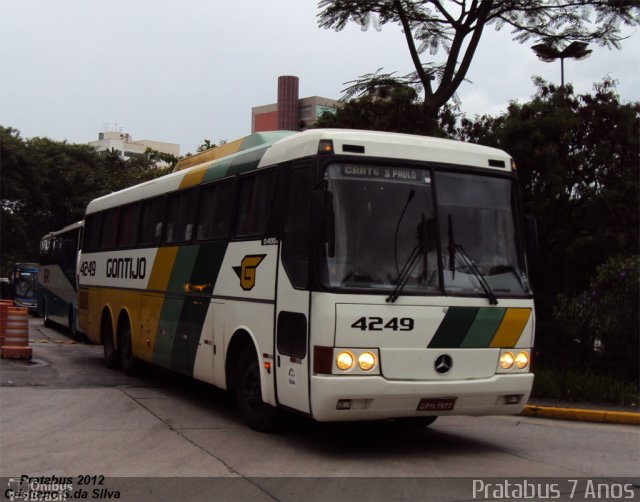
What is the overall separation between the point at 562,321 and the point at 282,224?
7646mm

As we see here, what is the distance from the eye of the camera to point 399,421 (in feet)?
32.7

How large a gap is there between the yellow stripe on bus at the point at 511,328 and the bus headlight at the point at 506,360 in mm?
92

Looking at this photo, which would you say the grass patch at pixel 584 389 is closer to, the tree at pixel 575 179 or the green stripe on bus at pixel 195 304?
the tree at pixel 575 179

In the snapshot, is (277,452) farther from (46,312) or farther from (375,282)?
(46,312)

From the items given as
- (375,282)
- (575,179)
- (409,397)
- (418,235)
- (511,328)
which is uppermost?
(575,179)

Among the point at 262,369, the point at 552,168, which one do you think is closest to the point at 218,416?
the point at 262,369

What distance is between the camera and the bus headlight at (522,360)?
8156mm

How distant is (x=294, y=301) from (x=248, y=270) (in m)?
1.36

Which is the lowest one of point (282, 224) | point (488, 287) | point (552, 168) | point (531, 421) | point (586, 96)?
point (531, 421)

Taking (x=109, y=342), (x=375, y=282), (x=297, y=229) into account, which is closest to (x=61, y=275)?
(x=109, y=342)

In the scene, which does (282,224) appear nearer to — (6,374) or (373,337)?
(373,337)

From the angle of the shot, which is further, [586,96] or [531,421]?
[586,96]

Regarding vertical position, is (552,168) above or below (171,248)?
above

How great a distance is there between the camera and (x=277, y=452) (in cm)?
792
